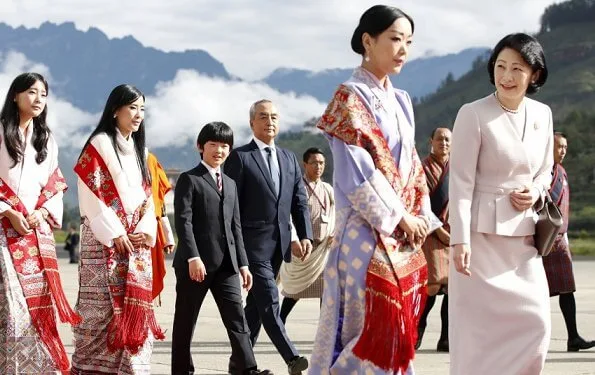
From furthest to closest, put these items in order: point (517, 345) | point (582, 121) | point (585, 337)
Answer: point (582, 121) < point (585, 337) < point (517, 345)

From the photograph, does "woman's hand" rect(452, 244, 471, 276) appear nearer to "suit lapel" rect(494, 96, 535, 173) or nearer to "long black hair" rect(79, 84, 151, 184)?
"suit lapel" rect(494, 96, 535, 173)

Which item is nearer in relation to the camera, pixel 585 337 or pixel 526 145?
pixel 526 145

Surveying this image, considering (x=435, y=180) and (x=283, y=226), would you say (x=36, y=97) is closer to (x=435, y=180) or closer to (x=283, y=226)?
(x=283, y=226)

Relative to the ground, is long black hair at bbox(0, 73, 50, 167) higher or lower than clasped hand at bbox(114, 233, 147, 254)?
higher

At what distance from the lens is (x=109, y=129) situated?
771 cm

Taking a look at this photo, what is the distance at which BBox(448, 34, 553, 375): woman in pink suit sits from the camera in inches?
233

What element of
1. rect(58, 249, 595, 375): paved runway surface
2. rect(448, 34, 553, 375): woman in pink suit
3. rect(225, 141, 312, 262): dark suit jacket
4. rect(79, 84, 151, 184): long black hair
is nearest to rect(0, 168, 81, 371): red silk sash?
rect(79, 84, 151, 184): long black hair

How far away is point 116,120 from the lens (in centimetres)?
773

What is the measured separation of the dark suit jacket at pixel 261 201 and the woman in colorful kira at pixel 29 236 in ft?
4.95

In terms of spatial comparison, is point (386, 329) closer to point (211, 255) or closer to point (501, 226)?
point (501, 226)

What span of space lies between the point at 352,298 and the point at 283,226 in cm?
329

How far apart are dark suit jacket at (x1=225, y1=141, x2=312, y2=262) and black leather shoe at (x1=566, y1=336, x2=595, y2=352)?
2.45 m

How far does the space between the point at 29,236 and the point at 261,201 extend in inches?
73.0

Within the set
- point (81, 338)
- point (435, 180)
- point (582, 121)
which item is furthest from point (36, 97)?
point (582, 121)
